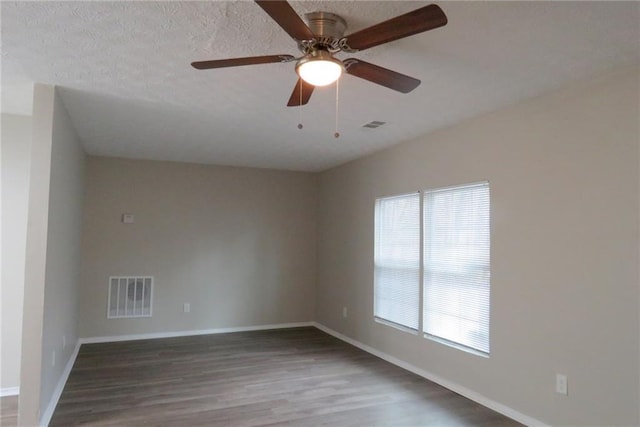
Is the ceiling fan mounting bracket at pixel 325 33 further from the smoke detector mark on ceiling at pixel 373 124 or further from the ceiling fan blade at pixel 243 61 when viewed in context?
the smoke detector mark on ceiling at pixel 373 124

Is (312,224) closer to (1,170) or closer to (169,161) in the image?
→ (169,161)

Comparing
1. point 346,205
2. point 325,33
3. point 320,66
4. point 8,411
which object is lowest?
point 8,411

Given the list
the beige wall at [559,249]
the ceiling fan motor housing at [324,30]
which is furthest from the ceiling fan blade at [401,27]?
the beige wall at [559,249]

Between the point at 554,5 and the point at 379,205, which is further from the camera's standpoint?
the point at 379,205

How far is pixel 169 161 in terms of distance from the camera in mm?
5613

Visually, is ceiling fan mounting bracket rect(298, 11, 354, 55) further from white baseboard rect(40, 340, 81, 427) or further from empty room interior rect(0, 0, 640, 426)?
white baseboard rect(40, 340, 81, 427)

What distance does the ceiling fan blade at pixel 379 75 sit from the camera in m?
1.93

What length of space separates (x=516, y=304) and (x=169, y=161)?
4624mm

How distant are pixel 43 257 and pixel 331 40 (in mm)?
2449

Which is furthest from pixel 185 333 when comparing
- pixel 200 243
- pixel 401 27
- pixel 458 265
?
pixel 401 27

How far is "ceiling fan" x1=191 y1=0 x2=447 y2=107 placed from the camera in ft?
4.97

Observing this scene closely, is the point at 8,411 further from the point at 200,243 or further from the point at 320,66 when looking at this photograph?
the point at 320,66

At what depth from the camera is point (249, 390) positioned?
11.8ft

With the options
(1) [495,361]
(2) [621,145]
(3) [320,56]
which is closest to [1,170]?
(3) [320,56]
